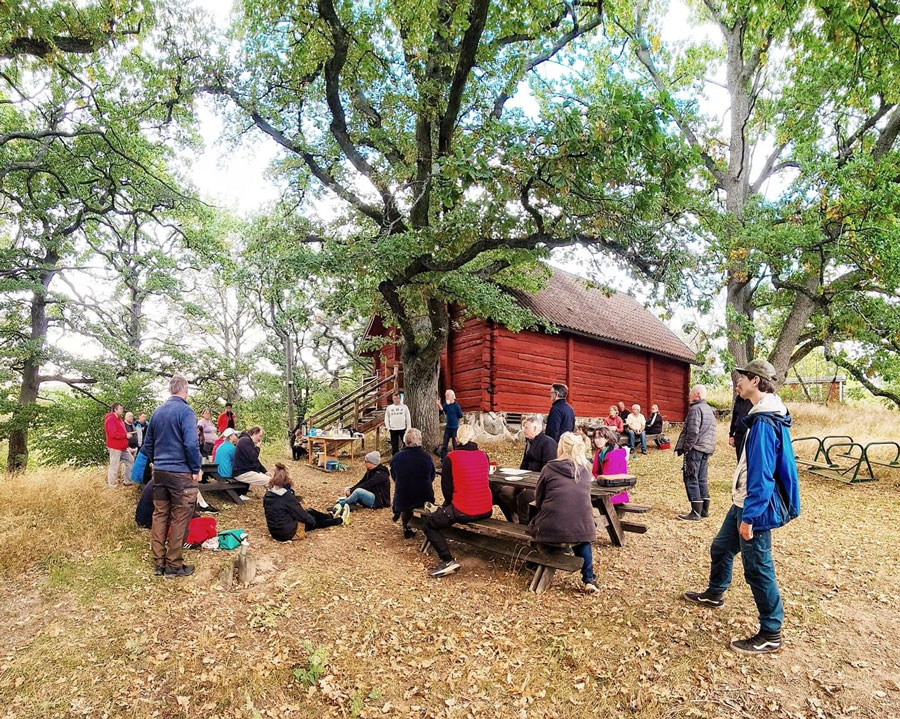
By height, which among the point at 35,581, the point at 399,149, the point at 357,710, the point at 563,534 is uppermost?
the point at 399,149

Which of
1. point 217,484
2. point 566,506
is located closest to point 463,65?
point 566,506

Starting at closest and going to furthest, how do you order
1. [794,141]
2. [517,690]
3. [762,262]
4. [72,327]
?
[517,690] → [762,262] → [794,141] → [72,327]

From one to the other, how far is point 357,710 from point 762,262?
10963 mm

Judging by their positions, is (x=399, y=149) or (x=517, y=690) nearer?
(x=517, y=690)

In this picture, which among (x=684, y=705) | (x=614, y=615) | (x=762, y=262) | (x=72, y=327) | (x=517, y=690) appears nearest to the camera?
(x=684, y=705)

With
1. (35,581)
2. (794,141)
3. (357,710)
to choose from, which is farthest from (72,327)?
(794,141)

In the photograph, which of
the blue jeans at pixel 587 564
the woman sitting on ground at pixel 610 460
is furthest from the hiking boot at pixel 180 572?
the woman sitting on ground at pixel 610 460

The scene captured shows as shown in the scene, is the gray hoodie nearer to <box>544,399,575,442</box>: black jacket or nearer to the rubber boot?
the rubber boot

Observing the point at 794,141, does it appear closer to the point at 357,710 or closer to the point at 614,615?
the point at 614,615

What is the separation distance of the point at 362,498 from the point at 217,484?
2.33 metres

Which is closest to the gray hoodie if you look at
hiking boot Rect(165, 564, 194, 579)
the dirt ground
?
the dirt ground

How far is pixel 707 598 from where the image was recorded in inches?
→ 191

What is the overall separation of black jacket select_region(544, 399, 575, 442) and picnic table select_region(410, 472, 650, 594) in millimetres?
1119

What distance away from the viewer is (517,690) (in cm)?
394
